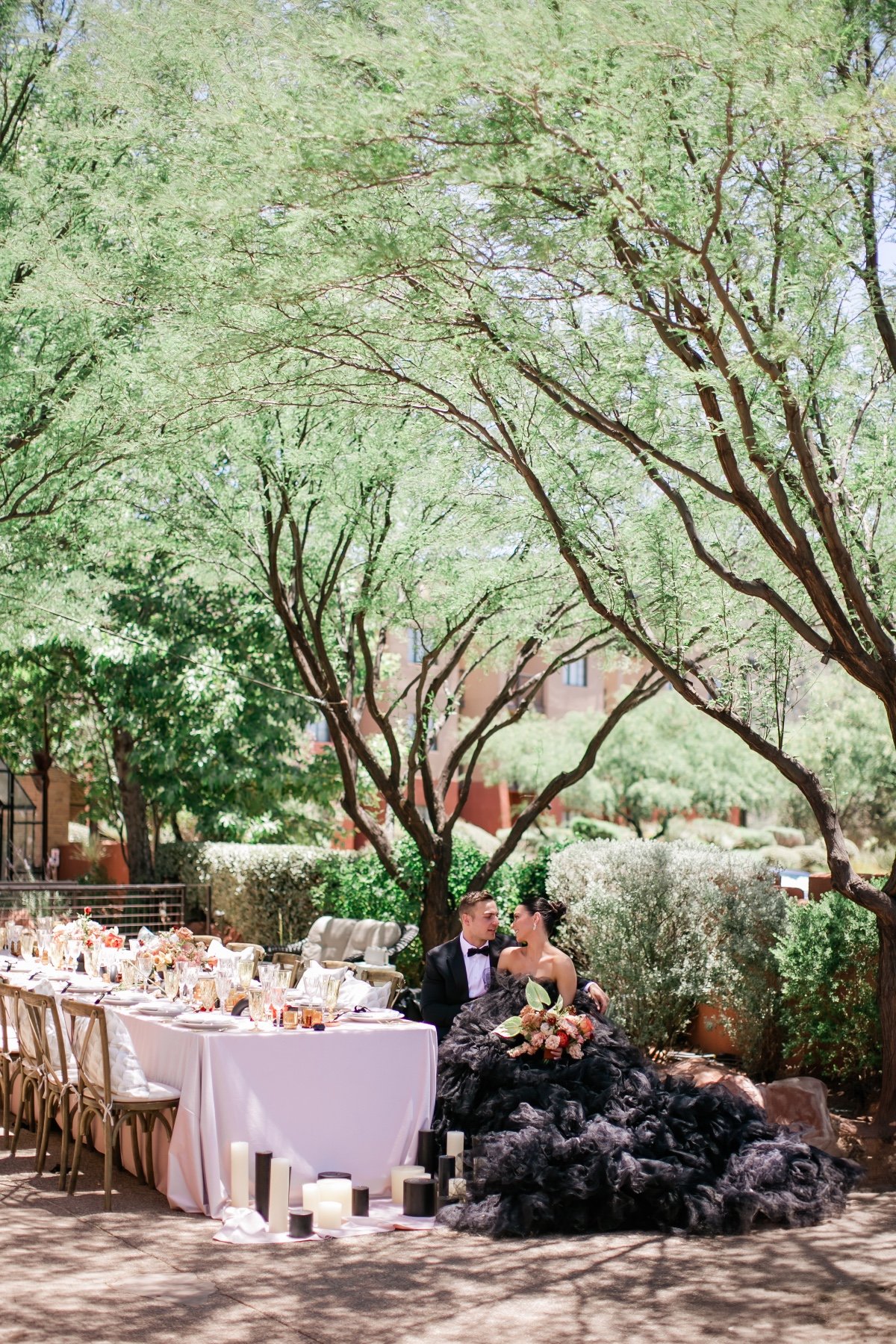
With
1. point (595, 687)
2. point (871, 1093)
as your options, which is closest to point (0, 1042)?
point (871, 1093)

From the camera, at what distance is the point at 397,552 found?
13.2m

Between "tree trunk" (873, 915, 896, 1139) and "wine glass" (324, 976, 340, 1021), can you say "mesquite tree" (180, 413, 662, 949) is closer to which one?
"tree trunk" (873, 915, 896, 1139)

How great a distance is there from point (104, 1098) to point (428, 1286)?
85.6 inches

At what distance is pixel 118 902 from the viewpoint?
22.2 m

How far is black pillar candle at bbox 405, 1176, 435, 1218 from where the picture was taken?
6.95m

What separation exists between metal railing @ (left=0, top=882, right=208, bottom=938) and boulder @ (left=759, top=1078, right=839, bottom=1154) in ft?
33.0

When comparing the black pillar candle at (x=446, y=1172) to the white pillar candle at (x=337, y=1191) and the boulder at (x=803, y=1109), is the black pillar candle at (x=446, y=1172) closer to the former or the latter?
the white pillar candle at (x=337, y=1191)

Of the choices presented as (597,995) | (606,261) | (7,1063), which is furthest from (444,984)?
(606,261)

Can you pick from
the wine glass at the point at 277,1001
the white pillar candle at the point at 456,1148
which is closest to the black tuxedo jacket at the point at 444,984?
the white pillar candle at the point at 456,1148

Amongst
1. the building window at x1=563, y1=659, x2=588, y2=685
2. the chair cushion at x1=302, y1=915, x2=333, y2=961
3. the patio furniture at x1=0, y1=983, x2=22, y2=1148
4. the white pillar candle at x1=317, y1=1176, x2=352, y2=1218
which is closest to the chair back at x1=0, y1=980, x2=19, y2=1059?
the patio furniture at x1=0, y1=983, x2=22, y2=1148

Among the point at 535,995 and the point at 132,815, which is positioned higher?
the point at 132,815

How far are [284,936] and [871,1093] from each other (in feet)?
34.7

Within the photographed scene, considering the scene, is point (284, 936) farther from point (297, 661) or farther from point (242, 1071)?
point (242, 1071)

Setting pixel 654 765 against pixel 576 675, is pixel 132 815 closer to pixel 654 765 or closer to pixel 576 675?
pixel 654 765
